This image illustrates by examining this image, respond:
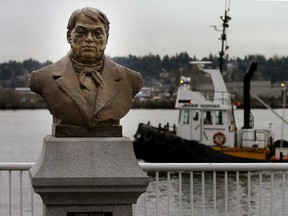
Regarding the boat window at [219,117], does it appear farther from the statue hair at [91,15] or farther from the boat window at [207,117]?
the statue hair at [91,15]

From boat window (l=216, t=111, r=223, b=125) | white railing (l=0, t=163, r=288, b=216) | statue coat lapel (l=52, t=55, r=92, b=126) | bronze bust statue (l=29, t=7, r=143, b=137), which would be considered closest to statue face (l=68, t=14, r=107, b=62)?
bronze bust statue (l=29, t=7, r=143, b=137)

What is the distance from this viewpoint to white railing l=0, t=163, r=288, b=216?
23.3 feet

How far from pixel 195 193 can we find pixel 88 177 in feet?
40.4

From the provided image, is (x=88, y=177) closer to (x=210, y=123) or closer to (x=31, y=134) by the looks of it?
(x=210, y=123)

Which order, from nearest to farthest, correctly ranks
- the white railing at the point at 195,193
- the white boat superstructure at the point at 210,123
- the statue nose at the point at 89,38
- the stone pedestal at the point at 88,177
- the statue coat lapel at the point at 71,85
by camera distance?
1. the stone pedestal at the point at 88,177
2. the statue coat lapel at the point at 71,85
3. the statue nose at the point at 89,38
4. the white railing at the point at 195,193
5. the white boat superstructure at the point at 210,123

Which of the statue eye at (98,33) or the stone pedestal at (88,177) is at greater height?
the statue eye at (98,33)

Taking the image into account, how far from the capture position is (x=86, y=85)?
579 cm

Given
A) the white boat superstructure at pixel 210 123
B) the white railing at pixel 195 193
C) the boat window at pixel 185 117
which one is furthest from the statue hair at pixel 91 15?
the boat window at pixel 185 117

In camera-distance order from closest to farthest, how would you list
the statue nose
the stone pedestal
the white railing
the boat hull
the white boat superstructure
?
the stone pedestal, the statue nose, the white railing, the boat hull, the white boat superstructure

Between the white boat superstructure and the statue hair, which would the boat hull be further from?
the statue hair

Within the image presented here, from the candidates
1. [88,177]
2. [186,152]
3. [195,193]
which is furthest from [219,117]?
[88,177]

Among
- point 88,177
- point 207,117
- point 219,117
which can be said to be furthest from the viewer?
point 207,117

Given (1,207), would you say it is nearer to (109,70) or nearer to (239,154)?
(109,70)

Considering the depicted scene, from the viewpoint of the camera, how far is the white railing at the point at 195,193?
7.11m
